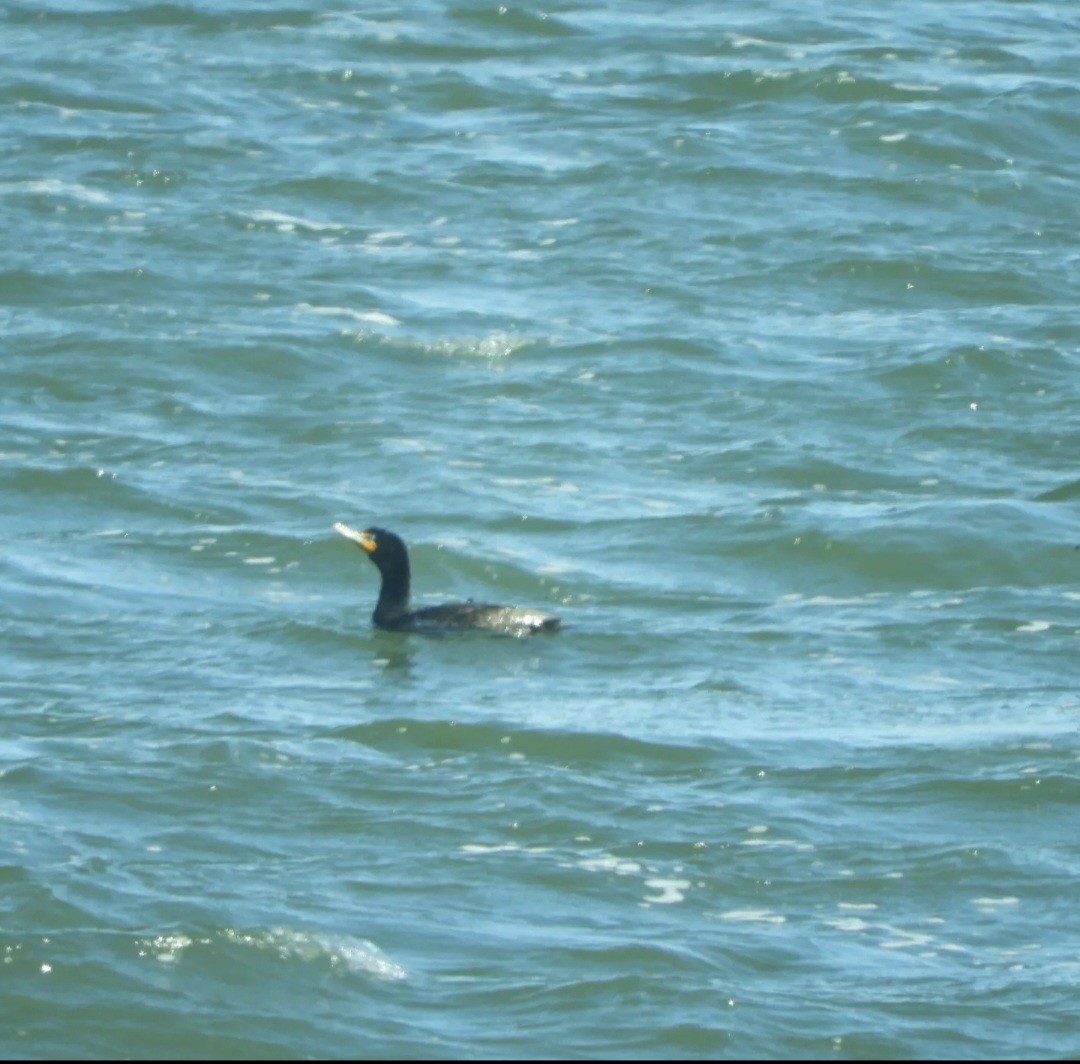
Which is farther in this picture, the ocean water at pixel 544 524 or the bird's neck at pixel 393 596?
the bird's neck at pixel 393 596

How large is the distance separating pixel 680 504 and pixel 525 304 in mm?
4284

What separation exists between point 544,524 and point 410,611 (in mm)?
1953

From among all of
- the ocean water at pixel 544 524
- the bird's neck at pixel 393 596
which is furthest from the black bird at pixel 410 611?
the ocean water at pixel 544 524

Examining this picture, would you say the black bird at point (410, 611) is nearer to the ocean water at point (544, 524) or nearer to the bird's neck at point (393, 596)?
the bird's neck at point (393, 596)

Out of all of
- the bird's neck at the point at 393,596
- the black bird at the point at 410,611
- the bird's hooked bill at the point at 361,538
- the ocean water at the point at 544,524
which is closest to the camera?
the ocean water at the point at 544,524

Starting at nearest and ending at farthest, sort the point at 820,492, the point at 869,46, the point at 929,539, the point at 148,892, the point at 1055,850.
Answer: the point at 148,892 < the point at 1055,850 < the point at 929,539 < the point at 820,492 < the point at 869,46

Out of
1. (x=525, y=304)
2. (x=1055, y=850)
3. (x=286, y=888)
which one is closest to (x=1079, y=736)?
(x=1055, y=850)

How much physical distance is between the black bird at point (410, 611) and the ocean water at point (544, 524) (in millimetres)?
167

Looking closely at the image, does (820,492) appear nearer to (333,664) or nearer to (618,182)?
(333,664)

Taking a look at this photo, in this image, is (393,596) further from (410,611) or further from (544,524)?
(544,524)

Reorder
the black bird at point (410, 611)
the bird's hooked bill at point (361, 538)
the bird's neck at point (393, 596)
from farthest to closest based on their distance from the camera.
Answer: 1. the bird's hooked bill at point (361, 538)
2. the bird's neck at point (393, 596)
3. the black bird at point (410, 611)

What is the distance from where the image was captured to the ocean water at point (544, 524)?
8.33m

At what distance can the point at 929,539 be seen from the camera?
1434cm

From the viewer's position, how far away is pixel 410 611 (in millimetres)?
13047
